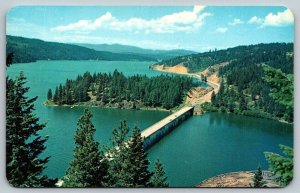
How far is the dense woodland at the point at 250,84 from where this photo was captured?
5.16 meters

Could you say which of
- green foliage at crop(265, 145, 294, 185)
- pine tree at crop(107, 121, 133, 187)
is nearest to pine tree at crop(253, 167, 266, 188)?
green foliage at crop(265, 145, 294, 185)

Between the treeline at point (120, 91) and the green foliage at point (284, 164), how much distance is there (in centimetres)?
101

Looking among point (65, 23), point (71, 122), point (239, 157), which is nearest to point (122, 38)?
point (65, 23)

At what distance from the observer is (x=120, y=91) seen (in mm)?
5395

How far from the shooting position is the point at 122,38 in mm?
5289

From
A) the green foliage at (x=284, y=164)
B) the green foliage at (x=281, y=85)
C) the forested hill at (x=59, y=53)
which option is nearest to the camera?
the green foliage at (x=281, y=85)

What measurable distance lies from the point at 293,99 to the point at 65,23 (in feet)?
6.88

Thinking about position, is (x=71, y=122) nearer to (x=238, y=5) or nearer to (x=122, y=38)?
(x=122, y=38)

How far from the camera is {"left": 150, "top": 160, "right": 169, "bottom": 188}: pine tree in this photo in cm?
512

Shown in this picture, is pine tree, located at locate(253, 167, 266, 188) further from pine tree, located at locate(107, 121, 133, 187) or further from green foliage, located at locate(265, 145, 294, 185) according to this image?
pine tree, located at locate(107, 121, 133, 187)

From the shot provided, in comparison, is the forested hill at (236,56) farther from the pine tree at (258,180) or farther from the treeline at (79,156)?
the pine tree at (258,180)

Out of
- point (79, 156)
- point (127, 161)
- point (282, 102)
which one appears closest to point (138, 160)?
point (127, 161)

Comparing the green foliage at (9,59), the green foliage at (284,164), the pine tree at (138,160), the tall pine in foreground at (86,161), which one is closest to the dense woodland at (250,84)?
the green foliage at (284,164)

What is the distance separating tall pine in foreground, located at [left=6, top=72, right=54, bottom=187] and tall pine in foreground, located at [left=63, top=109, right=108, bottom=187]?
23cm
